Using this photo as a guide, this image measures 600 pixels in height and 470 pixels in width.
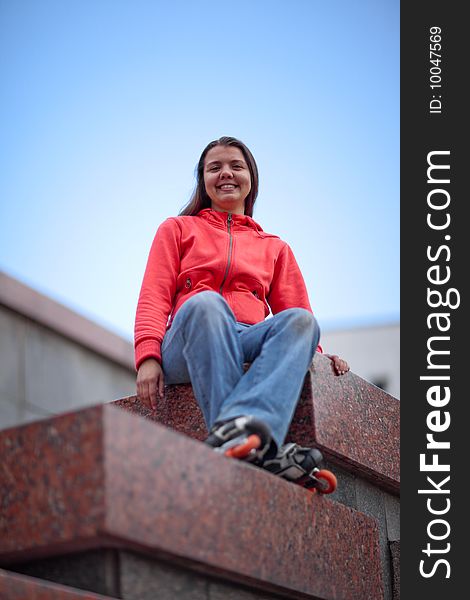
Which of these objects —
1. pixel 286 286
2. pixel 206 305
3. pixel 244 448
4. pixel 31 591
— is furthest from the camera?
pixel 286 286

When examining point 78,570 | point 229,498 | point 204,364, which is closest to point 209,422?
point 204,364

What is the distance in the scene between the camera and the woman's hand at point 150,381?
501cm

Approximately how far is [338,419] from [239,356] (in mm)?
721

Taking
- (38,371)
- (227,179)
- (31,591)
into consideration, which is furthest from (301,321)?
(38,371)

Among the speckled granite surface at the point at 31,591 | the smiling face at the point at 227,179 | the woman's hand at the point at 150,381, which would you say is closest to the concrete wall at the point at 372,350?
the smiling face at the point at 227,179

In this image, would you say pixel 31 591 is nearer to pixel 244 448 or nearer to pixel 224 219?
pixel 244 448

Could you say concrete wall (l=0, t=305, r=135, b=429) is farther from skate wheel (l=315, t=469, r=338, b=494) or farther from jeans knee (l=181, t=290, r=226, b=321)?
skate wheel (l=315, t=469, r=338, b=494)

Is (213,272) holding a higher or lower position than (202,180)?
lower

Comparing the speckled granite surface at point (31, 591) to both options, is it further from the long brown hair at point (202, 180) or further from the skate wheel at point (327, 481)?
the long brown hair at point (202, 180)

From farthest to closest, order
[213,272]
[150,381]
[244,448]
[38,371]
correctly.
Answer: [38,371], [213,272], [150,381], [244,448]

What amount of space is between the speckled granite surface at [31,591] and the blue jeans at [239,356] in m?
1.06

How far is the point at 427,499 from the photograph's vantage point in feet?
16.7

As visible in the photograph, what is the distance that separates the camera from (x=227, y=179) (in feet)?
18.6

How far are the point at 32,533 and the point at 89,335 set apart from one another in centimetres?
1072
